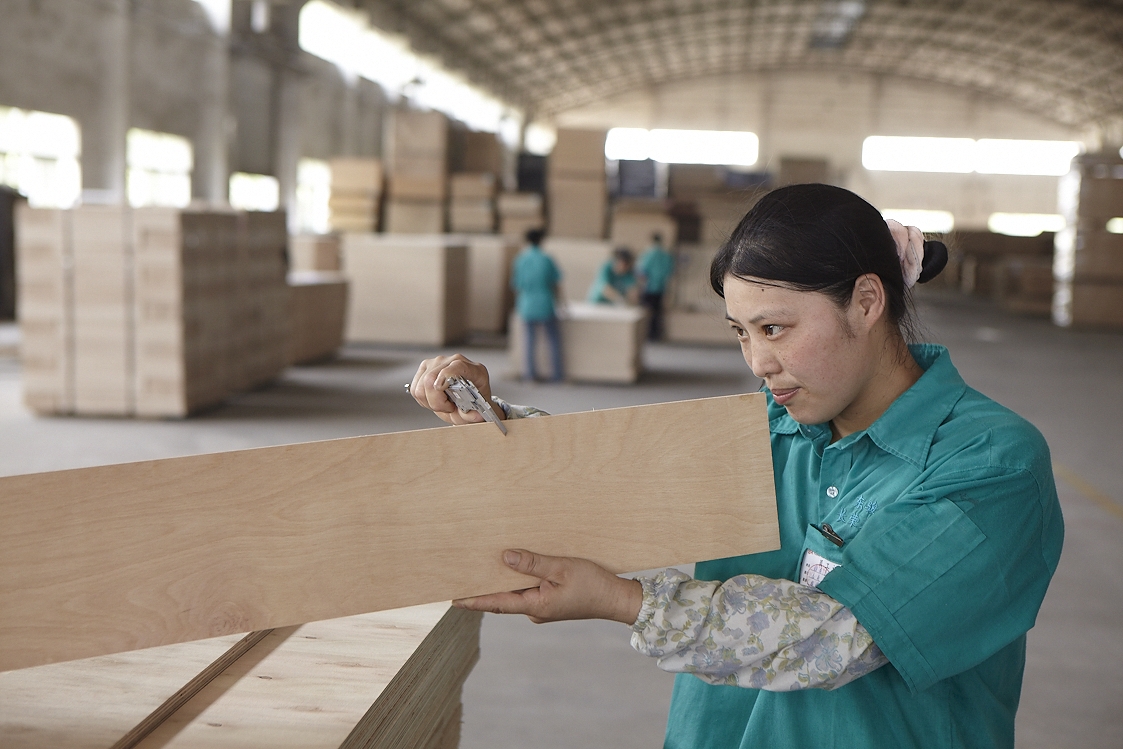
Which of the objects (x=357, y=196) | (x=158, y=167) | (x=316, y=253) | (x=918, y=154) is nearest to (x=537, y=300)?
(x=316, y=253)

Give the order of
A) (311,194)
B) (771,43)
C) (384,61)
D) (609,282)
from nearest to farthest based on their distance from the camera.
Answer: (609,282), (311,194), (384,61), (771,43)

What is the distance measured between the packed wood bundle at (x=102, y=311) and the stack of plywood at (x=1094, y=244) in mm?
14844

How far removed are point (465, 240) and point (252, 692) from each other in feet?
40.7

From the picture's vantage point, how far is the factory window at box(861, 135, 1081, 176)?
30.9m

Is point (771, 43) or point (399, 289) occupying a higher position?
point (771, 43)

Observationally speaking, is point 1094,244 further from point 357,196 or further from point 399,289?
point 357,196

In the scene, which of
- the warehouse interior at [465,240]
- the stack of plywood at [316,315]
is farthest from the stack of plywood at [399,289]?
the stack of plywood at [316,315]

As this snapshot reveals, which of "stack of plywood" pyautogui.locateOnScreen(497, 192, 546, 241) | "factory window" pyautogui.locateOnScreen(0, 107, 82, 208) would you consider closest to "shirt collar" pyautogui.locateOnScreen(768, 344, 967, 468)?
"factory window" pyautogui.locateOnScreen(0, 107, 82, 208)

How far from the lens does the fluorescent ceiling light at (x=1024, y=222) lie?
30.9 m

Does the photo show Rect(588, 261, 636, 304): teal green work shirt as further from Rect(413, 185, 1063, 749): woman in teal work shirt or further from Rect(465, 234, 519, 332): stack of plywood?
Rect(413, 185, 1063, 749): woman in teal work shirt

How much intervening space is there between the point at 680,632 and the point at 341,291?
33.6 ft

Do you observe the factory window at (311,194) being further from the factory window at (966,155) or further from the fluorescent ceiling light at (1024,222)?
the fluorescent ceiling light at (1024,222)

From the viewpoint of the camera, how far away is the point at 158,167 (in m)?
14.1

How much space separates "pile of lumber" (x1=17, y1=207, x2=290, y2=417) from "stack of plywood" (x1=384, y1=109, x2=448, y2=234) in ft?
23.7
